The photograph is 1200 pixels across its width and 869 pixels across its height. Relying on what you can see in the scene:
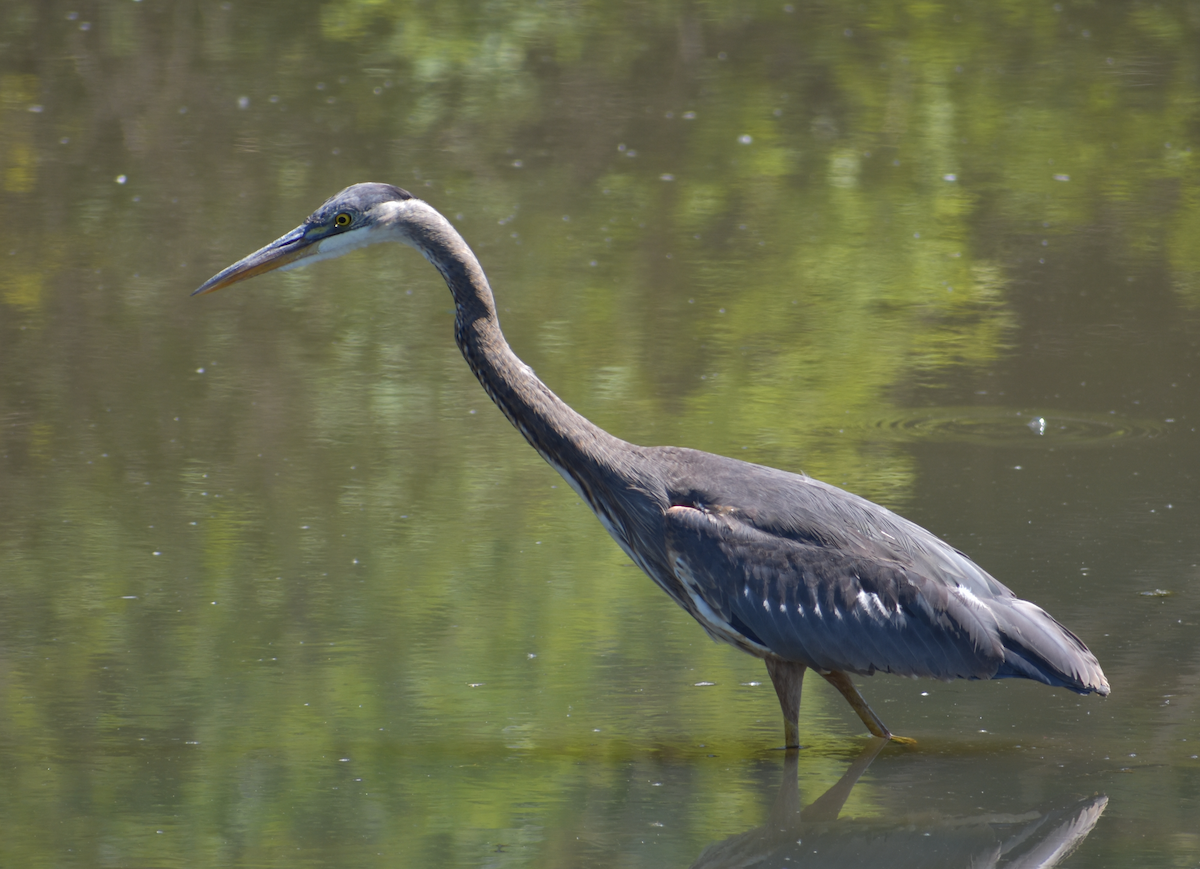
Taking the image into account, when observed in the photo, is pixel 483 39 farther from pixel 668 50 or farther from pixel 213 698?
pixel 213 698

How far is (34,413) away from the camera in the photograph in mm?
8695

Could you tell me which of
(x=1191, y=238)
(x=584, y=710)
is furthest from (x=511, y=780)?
(x=1191, y=238)

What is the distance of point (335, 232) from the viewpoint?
5781 millimetres

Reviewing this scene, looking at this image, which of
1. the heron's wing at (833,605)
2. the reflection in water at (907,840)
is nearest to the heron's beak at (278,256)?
the heron's wing at (833,605)

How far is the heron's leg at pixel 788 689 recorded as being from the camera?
213 inches

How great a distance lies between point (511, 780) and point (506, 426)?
3.69 meters

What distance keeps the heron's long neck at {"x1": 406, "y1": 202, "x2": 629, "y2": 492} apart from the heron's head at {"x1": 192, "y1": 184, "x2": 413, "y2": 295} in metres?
0.11

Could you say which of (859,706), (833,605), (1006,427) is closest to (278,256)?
(833,605)

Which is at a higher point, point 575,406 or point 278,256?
point 278,256

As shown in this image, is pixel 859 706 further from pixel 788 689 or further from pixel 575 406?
pixel 575 406

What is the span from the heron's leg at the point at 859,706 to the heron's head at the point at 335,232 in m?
2.08

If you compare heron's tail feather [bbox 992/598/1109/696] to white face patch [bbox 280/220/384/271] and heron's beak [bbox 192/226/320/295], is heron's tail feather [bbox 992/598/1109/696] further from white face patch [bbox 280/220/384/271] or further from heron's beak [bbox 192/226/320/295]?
heron's beak [bbox 192/226/320/295]

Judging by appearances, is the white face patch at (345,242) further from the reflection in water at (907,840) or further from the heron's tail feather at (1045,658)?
the heron's tail feather at (1045,658)

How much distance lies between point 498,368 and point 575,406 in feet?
10.4
